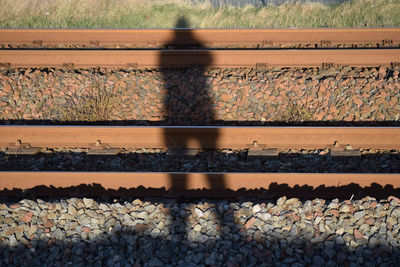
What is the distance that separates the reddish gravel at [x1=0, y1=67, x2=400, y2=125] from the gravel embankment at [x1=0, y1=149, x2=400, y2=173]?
80 centimetres

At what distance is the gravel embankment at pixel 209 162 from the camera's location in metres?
5.84

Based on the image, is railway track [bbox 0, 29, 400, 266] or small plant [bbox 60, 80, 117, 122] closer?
railway track [bbox 0, 29, 400, 266]

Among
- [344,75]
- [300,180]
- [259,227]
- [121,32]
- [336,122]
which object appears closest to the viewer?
[259,227]

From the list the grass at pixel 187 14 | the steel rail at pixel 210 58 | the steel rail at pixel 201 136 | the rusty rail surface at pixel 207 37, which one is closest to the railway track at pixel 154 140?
the steel rail at pixel 201 136

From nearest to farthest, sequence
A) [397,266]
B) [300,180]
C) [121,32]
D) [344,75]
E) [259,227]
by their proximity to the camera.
Answer: [397,266]
[259,227]
[300,180]
[344,75]
[121,32]

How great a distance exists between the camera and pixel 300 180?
5.30 m

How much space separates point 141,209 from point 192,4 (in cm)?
758

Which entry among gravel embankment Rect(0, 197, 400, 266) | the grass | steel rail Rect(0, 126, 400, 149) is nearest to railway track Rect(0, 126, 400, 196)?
steel rail Rect(0, 126, 400, 149)

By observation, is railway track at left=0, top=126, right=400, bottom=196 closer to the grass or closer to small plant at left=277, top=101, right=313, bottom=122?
small plant at left=277, top=101, right=313, bottom=122

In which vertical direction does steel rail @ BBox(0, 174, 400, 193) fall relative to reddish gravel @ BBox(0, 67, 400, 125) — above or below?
below

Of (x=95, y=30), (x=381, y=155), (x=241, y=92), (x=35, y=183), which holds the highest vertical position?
(x=95, y=30)

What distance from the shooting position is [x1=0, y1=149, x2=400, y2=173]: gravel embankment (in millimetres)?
5836

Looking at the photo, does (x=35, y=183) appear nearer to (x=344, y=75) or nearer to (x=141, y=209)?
(x=141, y=209)

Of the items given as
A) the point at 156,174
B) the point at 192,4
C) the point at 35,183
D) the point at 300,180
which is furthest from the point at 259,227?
the point at 192,4
